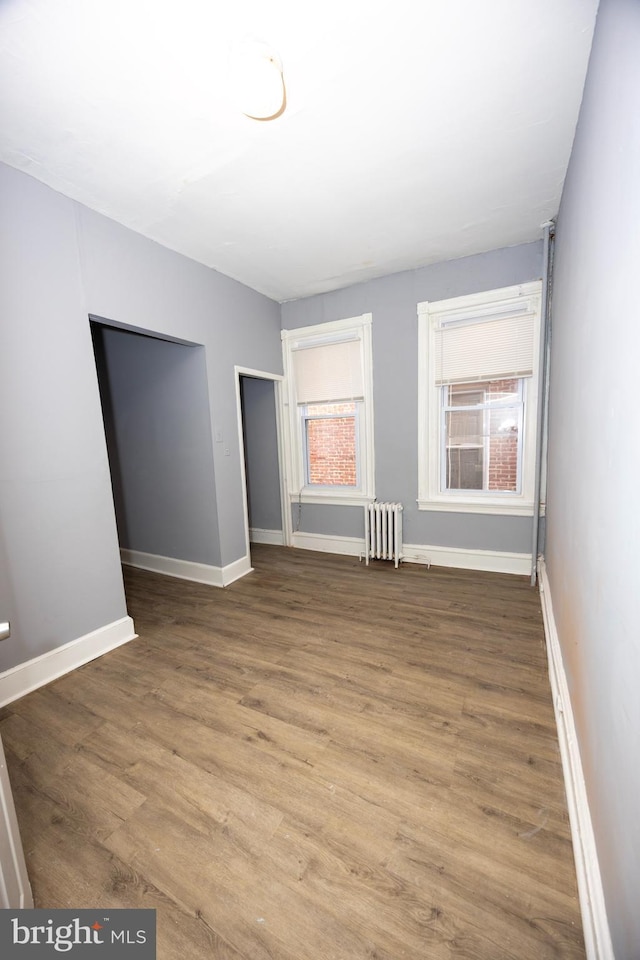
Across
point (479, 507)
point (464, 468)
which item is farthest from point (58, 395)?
point (479, 507)

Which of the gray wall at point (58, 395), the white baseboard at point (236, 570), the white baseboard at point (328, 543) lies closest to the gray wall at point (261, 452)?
the white baseboard at point (328, 543)

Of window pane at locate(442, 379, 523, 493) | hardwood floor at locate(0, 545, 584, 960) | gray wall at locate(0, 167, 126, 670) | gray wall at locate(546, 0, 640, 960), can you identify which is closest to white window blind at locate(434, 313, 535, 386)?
window pane at locate(442, 379, 523, 493)

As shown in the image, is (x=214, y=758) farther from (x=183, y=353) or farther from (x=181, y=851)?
(x=183, y=353)

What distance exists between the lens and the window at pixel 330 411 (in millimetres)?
4074

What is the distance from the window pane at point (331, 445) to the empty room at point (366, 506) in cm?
39

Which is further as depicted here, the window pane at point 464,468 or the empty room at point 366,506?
the window pane at point 464,468

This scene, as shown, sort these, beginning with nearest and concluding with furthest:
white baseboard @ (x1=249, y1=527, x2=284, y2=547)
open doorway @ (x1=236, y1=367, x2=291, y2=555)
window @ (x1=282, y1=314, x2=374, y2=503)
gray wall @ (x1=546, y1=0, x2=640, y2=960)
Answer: gray wall @ (x1=546, y1=0, x2=640, y2=960), window @ (x1=282, y1=314, x2=374, y2=503), open doorway @ (x1=236, y1=367, x2=291, y2=555), white baseboard @ (x1=249, y1=527, x2=284, y2=547)

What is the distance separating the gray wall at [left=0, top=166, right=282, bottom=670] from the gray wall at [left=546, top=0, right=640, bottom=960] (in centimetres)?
280

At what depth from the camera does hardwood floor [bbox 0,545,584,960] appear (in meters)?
1.11

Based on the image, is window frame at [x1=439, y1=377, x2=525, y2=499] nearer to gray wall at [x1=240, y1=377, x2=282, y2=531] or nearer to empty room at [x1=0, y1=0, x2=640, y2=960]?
empty room at [x1=0, y1=0, x2=640, y2=960]

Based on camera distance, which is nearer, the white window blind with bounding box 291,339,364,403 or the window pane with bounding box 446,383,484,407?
the window pane with bounding box 446,383,484,407

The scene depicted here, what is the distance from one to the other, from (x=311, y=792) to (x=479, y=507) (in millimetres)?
2913

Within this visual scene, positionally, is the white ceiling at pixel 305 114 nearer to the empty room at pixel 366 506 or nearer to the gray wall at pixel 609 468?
the empty room at pixel 366 506

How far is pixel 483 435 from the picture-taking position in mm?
3646
